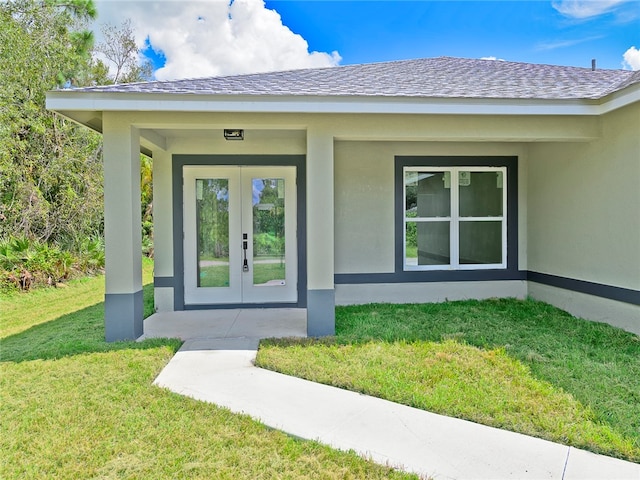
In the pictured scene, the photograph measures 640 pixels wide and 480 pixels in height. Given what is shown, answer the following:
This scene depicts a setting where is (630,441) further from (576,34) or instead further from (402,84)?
(576,34)

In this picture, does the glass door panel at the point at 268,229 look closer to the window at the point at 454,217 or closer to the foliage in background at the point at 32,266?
the window at the point at 454,217

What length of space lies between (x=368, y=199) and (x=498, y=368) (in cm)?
421

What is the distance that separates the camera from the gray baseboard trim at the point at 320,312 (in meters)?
5.81

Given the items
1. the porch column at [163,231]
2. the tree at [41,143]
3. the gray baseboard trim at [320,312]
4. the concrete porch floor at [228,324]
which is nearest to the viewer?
the gray baseboard trim at [320,312]

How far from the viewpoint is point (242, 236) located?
7.77 metres

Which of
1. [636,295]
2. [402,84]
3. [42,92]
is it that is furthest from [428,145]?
[42,92]

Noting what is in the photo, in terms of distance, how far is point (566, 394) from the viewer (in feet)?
12.6

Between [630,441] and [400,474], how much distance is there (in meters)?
1.85

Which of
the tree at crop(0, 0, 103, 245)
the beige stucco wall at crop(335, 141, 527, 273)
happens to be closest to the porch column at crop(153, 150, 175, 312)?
the beige stucco wall at crop(335, 141, 527, 273)

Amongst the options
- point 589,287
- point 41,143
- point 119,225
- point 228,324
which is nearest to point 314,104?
point 119,225

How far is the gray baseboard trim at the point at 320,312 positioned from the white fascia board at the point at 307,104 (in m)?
2.56

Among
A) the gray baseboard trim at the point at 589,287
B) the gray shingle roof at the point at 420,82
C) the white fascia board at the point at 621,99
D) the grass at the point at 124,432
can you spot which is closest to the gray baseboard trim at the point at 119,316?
the grass at the point at 124,432

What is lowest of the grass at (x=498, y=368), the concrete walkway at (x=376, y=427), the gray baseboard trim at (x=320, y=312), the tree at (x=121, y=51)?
the concrete walkway at (x=376, y=427)

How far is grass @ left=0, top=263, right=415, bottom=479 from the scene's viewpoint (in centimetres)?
279
